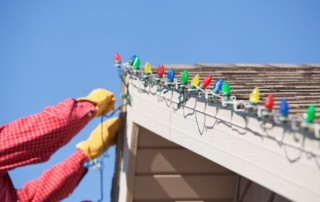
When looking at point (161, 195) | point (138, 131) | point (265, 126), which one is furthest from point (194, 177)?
point (265, 126)

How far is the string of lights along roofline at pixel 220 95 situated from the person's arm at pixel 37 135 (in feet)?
1.93

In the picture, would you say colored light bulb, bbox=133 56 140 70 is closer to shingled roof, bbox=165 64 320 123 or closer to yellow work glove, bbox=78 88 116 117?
yellow work glove, bbox=78 88 116 117

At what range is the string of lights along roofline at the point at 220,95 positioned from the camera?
2979 mm

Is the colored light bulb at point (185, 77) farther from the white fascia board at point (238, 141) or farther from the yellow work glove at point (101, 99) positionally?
the yellow work glove at point (101, 99)

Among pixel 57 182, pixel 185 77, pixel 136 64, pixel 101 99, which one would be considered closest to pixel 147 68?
pixel 136 64

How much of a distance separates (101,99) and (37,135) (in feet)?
1.88

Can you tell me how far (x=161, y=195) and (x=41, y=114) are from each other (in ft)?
4.42

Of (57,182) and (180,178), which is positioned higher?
(57,182)

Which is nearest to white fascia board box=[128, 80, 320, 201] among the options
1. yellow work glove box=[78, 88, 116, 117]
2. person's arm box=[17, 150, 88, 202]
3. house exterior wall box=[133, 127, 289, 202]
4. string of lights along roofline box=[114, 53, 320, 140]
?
string of lights along roofline box=[114, 53, 320, 140]

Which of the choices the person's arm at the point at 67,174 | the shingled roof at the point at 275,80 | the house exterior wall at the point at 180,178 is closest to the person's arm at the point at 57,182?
the person's arm at the point at 67,174

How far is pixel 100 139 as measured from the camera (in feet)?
15.7

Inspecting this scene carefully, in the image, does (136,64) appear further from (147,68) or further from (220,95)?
(220,95)

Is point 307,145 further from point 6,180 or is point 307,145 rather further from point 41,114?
point 6,180

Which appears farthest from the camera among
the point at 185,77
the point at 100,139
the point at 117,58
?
the point at 117,58
